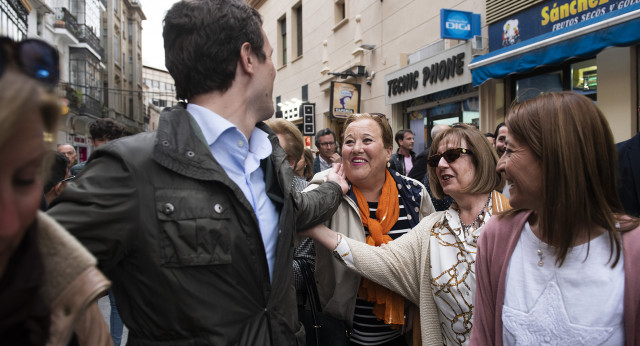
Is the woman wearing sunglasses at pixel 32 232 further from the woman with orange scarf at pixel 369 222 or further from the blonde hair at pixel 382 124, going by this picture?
the blonde hair at pixel 382 124

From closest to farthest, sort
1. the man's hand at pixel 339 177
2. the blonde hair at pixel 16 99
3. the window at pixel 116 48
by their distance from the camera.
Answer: the blonde hair at pixel 16 99
the man's hand at pixel 339 177
the window at pixel 116 48

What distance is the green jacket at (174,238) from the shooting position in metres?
1.18

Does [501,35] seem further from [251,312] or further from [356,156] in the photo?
[251,312]

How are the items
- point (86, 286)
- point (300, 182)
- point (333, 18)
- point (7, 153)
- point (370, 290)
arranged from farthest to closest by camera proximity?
point (333, 18), point (300, 182), point (370, 290), point (86, 286), point (7, 153)

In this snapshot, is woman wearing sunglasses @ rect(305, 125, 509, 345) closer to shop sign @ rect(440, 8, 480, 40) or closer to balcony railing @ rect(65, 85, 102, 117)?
shop sign @ rect(440, 8, 480, 40)

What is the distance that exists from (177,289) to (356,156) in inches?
60.3

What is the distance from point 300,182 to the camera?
3814 millimetres

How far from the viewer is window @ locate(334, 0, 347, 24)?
567 inches

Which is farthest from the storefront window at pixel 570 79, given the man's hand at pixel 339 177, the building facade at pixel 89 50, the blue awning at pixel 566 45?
the building facade at pixel 89 50

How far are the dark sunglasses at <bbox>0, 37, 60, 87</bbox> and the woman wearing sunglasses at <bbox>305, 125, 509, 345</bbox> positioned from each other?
4.79ft

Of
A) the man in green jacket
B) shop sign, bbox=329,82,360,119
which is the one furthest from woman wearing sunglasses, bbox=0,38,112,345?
shop sign, bbox=329,82,360,119

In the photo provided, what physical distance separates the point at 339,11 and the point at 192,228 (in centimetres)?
1447

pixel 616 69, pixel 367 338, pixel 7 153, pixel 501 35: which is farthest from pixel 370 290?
pixel 501 35

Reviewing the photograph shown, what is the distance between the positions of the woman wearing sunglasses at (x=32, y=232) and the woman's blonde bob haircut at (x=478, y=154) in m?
1.83
